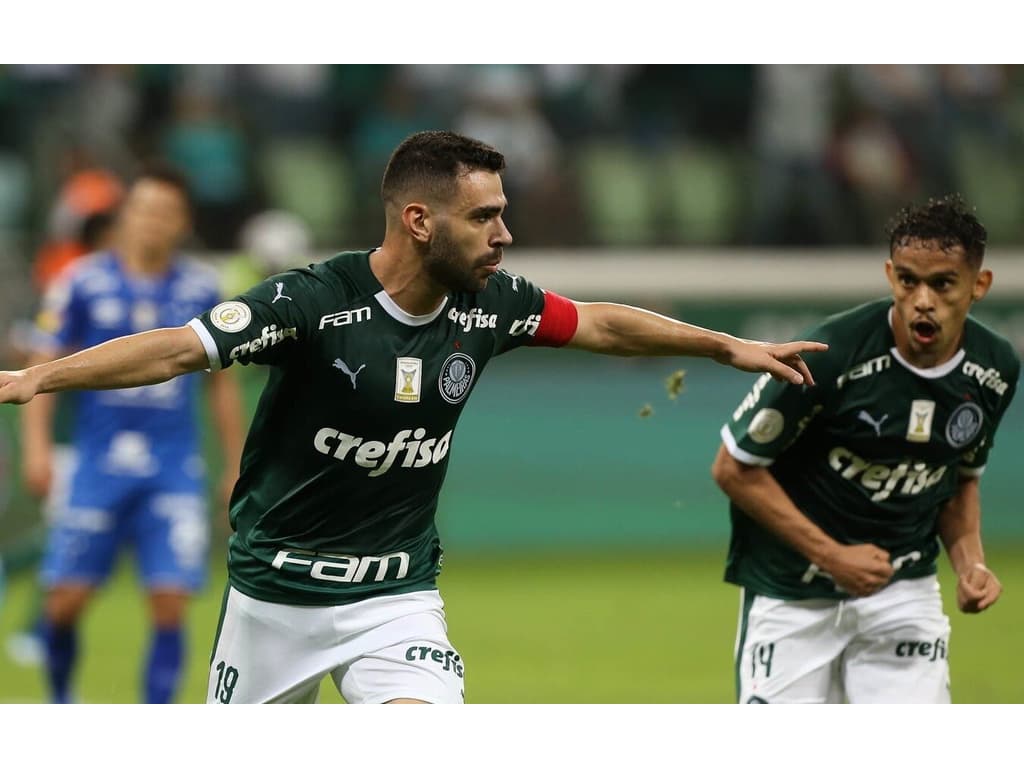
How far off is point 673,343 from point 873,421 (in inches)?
31.4

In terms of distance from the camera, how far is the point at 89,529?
770 cm

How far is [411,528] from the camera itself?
4914 millimetres

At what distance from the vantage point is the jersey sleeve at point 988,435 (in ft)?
17.8

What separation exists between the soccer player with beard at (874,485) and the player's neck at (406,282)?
4.01 ft

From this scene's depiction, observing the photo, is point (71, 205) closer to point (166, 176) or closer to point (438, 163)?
point (166, 176)

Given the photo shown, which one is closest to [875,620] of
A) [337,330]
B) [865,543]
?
[865,543]

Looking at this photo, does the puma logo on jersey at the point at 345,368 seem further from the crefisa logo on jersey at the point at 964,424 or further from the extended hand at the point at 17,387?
the crefisa logo on jersey at the point at 964,424

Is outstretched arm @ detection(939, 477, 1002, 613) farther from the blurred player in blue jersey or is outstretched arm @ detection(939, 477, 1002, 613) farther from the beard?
the blurred player in blue jersey

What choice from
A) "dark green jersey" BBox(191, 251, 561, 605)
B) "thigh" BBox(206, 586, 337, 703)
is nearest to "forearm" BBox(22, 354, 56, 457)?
"dark green jersey" BBox(191, 251, 561, 605)

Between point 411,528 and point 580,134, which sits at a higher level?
point 580,134

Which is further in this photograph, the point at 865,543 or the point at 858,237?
the point at 858,237

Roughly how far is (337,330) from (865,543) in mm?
1971

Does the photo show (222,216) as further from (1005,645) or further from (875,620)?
(875,620)

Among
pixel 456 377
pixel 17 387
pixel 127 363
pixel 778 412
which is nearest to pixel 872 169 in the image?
pixel 778 412
